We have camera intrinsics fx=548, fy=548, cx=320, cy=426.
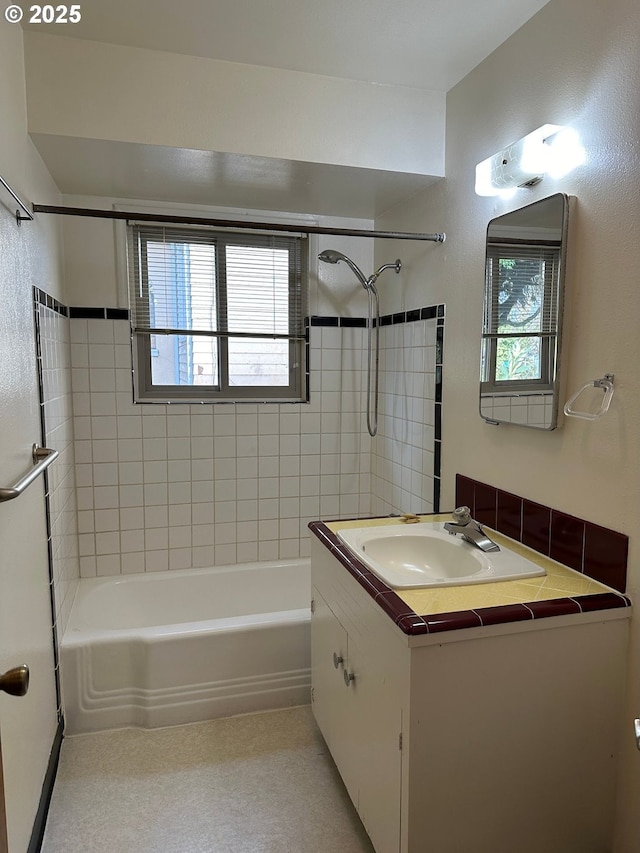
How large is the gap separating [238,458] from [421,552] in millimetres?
1323

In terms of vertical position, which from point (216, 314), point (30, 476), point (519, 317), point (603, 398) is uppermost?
point (216, 314)

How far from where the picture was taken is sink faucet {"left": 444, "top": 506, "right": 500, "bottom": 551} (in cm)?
169

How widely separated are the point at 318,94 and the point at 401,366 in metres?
1.20

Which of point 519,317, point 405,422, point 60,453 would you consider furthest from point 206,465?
point 519,317

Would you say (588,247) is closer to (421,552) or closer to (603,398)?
(603,398)

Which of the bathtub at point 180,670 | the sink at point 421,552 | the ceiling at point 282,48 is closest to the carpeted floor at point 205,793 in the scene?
the bathtub at point 180,670

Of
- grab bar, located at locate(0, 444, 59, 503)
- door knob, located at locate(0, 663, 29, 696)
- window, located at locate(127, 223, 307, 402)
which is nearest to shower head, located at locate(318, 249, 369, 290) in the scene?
window, located at locate(127, 223, 307, 402)

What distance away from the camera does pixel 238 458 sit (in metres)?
2.89

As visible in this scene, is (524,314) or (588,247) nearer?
(588,247)

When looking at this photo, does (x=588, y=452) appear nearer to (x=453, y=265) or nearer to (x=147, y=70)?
(x=453, y=265)

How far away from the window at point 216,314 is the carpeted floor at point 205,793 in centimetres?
153

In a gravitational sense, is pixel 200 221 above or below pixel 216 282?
above

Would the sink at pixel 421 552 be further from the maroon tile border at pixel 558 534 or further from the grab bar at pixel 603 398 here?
the grab bar at pixel 603 398

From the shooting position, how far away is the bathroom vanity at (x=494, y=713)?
4.13 ft
